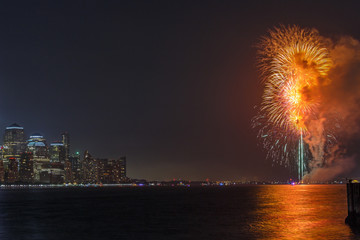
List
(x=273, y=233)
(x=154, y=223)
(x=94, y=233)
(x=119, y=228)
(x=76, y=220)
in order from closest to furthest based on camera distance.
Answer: (x=273, y=233) < (x=94, y=233) < (x=119, y=228) < (x=154, y=223) < (x=76, y=220)

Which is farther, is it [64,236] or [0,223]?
[0,223]

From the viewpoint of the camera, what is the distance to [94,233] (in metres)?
55.9

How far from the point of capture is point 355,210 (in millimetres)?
52500

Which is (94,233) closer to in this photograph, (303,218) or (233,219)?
(233,219)

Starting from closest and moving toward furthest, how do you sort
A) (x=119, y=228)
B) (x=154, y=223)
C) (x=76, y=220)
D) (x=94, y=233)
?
(x=94, y=233), (x=119, y=228), (x=154, y=223), (x=76, y=220)

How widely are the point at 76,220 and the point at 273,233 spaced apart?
1347 inches

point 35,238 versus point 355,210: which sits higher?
point 355,210

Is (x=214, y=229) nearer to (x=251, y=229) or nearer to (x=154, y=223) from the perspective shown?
(x=251, y=229)

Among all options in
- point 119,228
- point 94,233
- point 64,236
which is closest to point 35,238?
point 64,236

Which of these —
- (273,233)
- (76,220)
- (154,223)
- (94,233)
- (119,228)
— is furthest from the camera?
(76,220)

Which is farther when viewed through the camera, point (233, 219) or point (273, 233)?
point (233, 219)

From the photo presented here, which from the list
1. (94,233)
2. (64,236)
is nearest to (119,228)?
(94,233)

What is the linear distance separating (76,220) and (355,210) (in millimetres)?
42599

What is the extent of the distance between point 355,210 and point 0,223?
2020 inches
